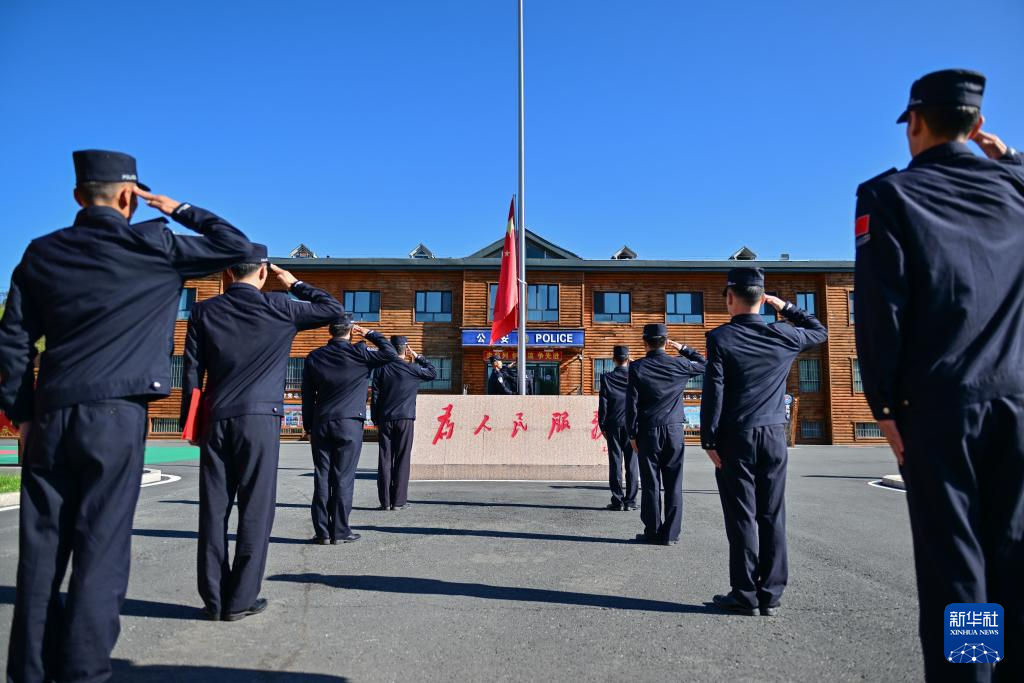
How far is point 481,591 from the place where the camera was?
456cm

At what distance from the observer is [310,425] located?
22.6 ft

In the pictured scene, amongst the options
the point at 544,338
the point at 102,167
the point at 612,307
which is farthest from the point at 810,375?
the point at 102,167

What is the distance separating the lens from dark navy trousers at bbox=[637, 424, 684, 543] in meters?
6.39

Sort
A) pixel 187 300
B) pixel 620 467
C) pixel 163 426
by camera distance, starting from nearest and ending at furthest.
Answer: pixel 620 467
pixel 163 426
pixel 187 300

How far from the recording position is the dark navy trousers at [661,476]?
6391 mm

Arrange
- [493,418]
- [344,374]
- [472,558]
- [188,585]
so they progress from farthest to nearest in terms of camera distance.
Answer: [493,418] → [344,374] → [472,558] → [188,585]

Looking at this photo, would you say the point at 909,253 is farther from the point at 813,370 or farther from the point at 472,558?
the point at 813,370

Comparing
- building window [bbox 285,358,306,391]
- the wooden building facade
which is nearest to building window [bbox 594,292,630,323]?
the wooden building facade

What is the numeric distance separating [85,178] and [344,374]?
403cm

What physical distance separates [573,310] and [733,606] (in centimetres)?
2809

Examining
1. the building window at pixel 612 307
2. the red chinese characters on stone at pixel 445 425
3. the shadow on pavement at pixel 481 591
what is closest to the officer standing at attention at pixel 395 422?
the shadow on pavement at pixel 481 591

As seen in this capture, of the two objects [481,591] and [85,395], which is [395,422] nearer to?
[481,591]

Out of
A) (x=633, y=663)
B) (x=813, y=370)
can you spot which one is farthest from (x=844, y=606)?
(x=813, y=370)

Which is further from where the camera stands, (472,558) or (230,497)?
(472,558)
